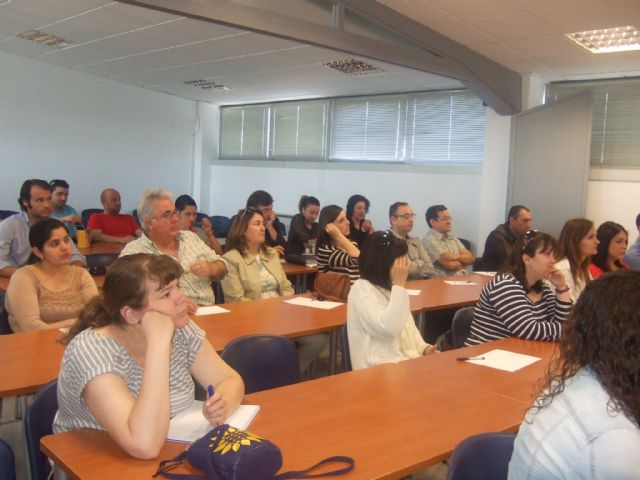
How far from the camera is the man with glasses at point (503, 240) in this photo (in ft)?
19.7

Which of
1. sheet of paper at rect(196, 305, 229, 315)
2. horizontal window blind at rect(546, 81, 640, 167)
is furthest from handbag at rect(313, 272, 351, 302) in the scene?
horizontal window blind at rect(546, 81, 640, 167)

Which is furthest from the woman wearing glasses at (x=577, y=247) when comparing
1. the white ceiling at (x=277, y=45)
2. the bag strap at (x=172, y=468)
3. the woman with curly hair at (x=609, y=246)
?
the bag strap at (x=172, y=468)

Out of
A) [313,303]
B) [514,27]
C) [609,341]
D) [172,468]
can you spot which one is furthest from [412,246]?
[609,341]

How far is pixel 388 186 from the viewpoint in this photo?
8.31 m

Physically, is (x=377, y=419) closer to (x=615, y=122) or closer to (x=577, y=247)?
(x=577, y=247)

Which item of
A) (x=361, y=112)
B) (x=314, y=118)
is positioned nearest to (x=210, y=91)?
(x=314, y=118)

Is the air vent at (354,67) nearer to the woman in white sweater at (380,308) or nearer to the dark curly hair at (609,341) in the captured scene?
the woman in white sweater at (380,308)

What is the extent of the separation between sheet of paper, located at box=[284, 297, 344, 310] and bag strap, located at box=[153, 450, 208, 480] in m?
2.24

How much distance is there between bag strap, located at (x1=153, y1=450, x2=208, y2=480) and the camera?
1605mm

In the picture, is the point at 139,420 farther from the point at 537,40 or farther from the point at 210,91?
the point at 210,91

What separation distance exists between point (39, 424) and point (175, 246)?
7.04ft

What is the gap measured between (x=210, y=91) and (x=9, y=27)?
128 inches

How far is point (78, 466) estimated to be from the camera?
1.66m

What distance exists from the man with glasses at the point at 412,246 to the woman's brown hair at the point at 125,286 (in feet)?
12.8
